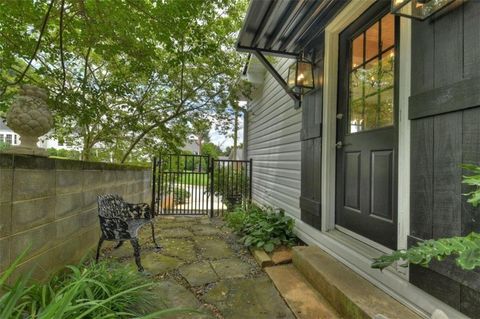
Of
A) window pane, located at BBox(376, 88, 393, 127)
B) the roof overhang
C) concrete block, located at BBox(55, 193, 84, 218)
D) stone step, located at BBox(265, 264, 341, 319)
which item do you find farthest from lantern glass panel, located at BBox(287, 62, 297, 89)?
concrete block, located at BBox(55, 193, 84, 218)

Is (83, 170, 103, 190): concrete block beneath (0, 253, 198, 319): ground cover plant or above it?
above

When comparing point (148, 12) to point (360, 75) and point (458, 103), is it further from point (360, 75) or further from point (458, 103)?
point (458, 103)

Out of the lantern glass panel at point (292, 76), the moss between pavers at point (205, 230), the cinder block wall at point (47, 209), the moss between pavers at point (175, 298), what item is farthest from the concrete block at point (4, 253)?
the lantern glass panel at point (292, 76)

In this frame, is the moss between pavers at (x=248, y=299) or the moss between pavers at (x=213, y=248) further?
the moss between pavers at (x=213, y=248)

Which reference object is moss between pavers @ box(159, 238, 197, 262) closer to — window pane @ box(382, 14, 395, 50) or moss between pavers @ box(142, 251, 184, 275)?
moss between pavers @ box(142, 251, 184, 275)

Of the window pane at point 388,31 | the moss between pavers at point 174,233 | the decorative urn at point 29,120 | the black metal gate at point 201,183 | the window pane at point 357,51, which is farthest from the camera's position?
the black metal gate at point 201,183

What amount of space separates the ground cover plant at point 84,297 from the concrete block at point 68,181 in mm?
755

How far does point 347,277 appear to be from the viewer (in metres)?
1.92

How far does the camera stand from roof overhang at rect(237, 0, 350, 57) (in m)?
2.50

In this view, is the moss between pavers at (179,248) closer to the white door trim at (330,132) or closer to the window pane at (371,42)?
the white door trim at (330,132)

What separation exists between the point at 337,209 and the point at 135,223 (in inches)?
81.2

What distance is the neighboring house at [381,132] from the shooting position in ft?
4.27

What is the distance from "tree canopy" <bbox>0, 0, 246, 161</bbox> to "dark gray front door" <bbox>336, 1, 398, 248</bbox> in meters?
1.66

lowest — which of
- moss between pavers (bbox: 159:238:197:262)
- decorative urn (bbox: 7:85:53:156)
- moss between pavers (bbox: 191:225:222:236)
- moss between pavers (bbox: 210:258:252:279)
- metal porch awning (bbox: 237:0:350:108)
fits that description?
moss between pavers (bbox: 191:225:222:236)
